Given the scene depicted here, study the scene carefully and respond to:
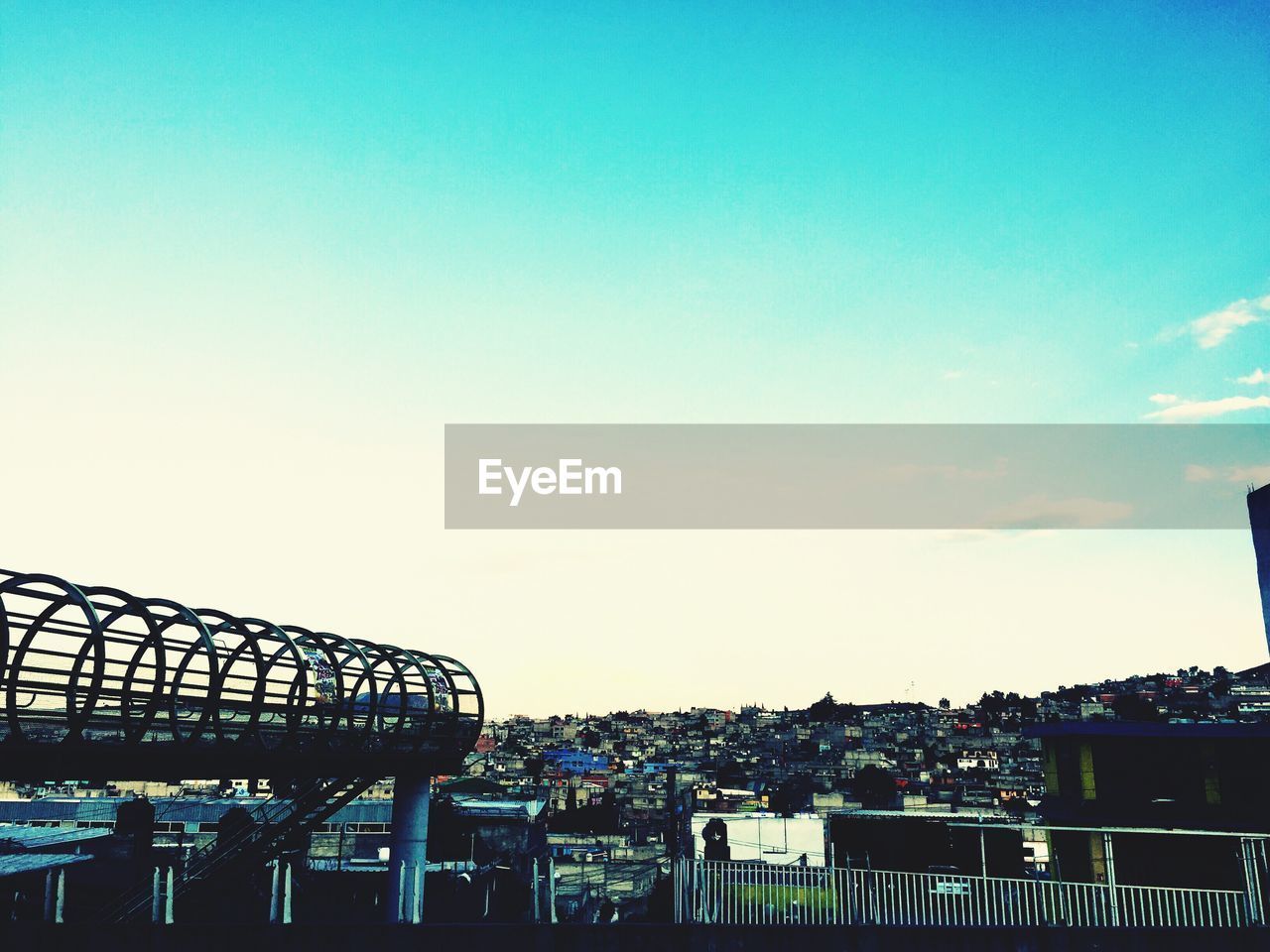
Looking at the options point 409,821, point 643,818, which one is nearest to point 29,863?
point 409,821

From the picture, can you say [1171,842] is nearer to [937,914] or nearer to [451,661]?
[937,914]

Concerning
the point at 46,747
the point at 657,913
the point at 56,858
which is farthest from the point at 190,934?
the point at 657,913

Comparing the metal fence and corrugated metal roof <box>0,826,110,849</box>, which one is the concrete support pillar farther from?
corrugated metal roof <box>0,826,110,849</box>

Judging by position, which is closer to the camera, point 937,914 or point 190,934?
point 190,934

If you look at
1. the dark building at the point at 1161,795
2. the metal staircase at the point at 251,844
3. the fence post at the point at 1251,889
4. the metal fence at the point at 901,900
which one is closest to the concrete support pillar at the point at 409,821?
the metal staircase at the point at 251,844

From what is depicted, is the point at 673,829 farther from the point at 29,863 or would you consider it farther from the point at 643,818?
the point at 643,818

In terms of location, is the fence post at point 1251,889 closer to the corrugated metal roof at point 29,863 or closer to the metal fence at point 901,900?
the metal fence at point 901,900
